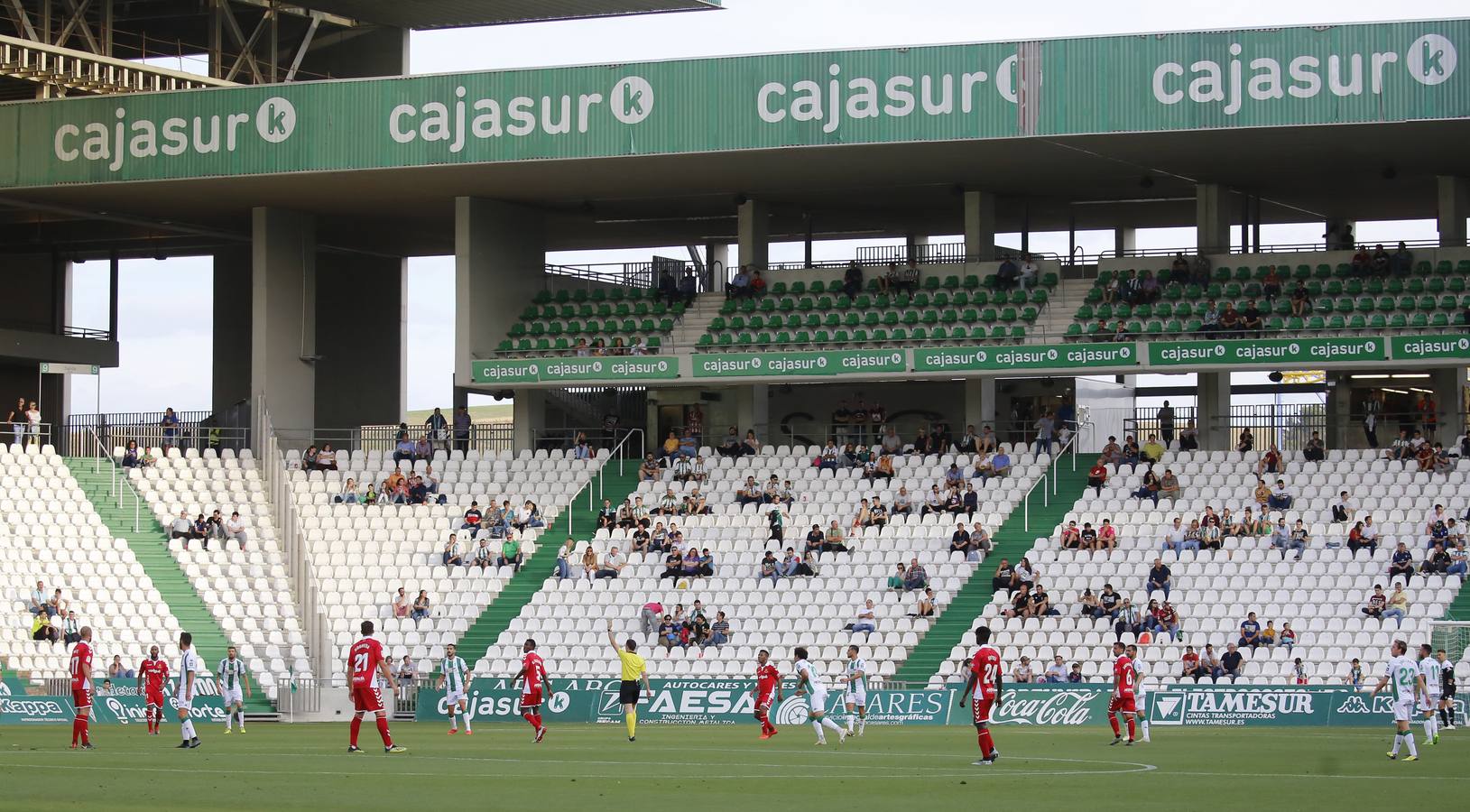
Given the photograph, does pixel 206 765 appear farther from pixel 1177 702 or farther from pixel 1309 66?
pixel 1309 66

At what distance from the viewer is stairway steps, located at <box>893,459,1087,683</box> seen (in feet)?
125

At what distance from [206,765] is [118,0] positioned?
102 feet

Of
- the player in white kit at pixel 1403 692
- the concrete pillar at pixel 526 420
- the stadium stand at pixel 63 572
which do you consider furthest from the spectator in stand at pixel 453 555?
the player in white kit at pixel 1403 692

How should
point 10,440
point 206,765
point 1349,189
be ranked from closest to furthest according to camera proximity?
point 206,765, point 1349,189, point 10,440

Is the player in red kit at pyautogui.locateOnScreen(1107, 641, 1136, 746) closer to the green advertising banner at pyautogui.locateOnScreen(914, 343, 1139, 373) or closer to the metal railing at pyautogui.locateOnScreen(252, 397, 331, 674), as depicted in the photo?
the green advertising banner at pyautogui.locateOnScreen(914, 343, 1139, 373)

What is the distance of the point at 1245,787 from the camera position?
19.6 meters

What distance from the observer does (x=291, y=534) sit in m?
45.5

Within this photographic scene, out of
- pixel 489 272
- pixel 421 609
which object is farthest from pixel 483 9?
pixel 421 609

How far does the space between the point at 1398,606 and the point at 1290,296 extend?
10312 millimetres

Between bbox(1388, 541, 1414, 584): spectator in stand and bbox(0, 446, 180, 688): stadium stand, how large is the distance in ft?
76.1

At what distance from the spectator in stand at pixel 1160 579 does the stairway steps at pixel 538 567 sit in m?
12.5

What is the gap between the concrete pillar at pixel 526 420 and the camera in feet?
163

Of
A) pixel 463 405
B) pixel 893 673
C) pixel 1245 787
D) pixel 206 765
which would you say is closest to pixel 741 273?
pixel 463 405

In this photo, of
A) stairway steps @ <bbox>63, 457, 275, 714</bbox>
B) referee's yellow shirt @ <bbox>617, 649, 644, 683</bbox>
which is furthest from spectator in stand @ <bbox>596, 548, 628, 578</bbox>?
referee's yellow shirt @ <bbox>617, 649, 644, 683</bbox>
